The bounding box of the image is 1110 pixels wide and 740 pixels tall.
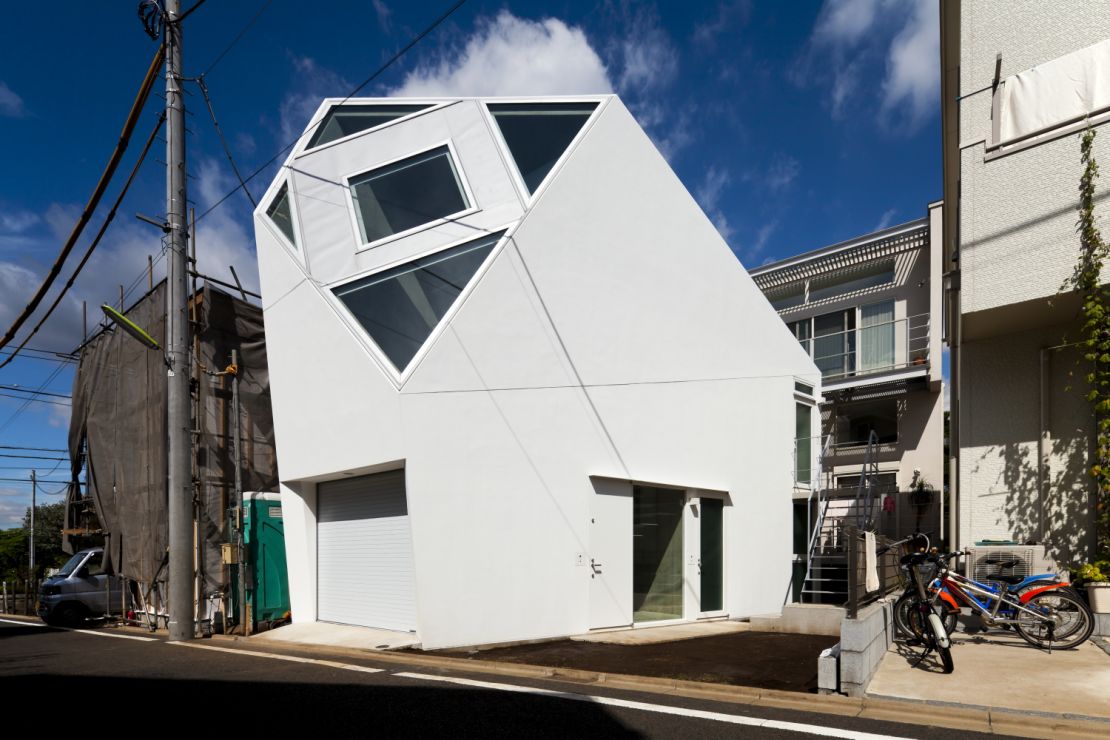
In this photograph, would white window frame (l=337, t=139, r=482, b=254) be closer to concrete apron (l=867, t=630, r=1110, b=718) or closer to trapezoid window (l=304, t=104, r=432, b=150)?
trapezoid window (l=304, t=104, r=432, b=150)

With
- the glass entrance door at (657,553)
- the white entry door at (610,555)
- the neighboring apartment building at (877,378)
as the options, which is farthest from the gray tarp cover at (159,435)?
the neighboring apartment building at (877,378)

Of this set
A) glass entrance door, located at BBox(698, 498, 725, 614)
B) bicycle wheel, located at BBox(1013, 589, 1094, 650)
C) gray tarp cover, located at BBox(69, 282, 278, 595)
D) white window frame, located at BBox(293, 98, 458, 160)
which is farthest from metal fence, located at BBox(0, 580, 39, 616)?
bicycle wheel, located at BBox(1013, 589, 1094, 650)

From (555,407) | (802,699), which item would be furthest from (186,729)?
(555,407)

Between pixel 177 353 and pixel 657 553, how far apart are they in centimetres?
904

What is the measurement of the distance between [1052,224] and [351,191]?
1080cm

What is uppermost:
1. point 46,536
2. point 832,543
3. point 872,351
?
point 872,351

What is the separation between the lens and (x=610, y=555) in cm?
1198

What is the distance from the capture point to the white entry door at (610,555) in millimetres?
11656

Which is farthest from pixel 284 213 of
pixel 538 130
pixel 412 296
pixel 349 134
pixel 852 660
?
pixel 852 660

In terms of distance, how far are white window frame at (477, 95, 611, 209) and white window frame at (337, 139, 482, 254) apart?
0.71 metres

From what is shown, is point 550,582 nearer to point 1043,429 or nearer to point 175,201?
point 1043,429

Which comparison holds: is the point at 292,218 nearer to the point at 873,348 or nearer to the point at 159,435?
the point at 159,435

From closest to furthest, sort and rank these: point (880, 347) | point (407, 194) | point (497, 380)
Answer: point (497, 380) → point (407, 194) → point (880, 347)

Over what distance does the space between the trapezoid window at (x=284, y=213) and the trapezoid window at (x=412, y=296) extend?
2264mm
